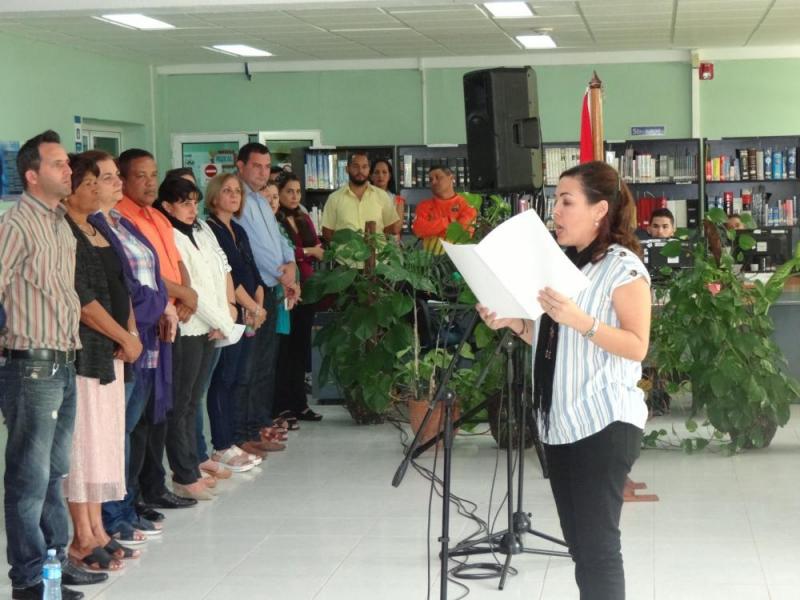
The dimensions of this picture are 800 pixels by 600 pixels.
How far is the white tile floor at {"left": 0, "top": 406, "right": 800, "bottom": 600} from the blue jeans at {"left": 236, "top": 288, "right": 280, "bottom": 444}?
9.2 inches

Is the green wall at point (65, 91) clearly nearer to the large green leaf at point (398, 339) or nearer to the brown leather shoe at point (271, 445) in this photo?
the brown leather shoe at point (271, 445)

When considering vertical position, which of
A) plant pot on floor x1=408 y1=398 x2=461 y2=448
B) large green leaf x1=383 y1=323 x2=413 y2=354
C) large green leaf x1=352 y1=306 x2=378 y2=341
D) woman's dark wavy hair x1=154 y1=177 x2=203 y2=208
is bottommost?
plant pot on floor x1=408 y1=398 x2=461 y2=448

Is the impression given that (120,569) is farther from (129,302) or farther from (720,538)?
(720,538)

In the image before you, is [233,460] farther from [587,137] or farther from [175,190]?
[587,137]

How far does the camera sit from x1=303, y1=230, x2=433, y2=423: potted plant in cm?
726

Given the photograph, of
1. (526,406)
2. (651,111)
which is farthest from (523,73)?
(651,111)

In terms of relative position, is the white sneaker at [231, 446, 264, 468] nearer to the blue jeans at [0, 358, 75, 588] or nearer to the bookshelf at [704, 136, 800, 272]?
the blue jeans at [0, 358, 75, 588]

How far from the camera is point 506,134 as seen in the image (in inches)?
241

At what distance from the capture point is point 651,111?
42.6ft

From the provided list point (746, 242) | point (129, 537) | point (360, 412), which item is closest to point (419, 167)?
point (360, 412)

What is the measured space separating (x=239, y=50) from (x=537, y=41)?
2888 mm

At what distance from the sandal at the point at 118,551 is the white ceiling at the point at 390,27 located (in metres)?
4.12

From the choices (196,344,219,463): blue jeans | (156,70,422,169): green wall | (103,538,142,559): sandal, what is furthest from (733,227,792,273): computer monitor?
(103,538,142,559): sandal

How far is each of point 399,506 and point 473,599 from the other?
147cm
